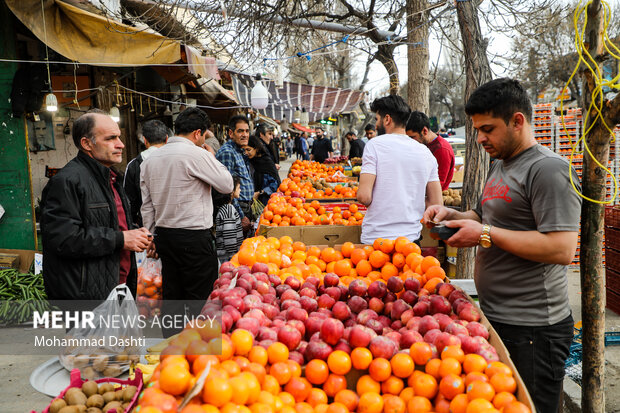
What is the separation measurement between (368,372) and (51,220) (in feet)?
7.93

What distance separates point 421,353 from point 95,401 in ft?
→ 6.05

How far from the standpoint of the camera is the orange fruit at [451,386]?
1628mm

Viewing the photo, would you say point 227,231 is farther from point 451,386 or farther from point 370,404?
A: point 451,386

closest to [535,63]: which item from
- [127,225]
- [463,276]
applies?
[463,276]

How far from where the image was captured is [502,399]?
1.56 m

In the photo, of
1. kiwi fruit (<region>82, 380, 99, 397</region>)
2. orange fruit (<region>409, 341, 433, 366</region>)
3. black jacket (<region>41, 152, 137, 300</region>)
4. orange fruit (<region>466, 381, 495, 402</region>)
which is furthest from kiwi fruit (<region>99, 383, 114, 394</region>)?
orange fruit (<region>466, 381, 495, 402</region>)

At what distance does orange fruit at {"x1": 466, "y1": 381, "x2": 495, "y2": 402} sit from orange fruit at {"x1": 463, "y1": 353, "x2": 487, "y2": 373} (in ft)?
0.33

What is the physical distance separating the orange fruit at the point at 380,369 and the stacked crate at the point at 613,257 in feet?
16.6

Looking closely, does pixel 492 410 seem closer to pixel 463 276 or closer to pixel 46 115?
pixel 463 276

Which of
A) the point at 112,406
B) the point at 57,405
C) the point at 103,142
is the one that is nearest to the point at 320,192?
the point at 103,142

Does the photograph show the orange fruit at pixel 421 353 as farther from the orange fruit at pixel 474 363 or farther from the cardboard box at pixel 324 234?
the cardboard box at pixel 324 234

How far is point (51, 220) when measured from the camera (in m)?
3.04

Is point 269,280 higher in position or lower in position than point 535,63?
lower

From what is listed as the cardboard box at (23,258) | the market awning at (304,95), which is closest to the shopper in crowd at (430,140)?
the cardboard box at (23,258)
